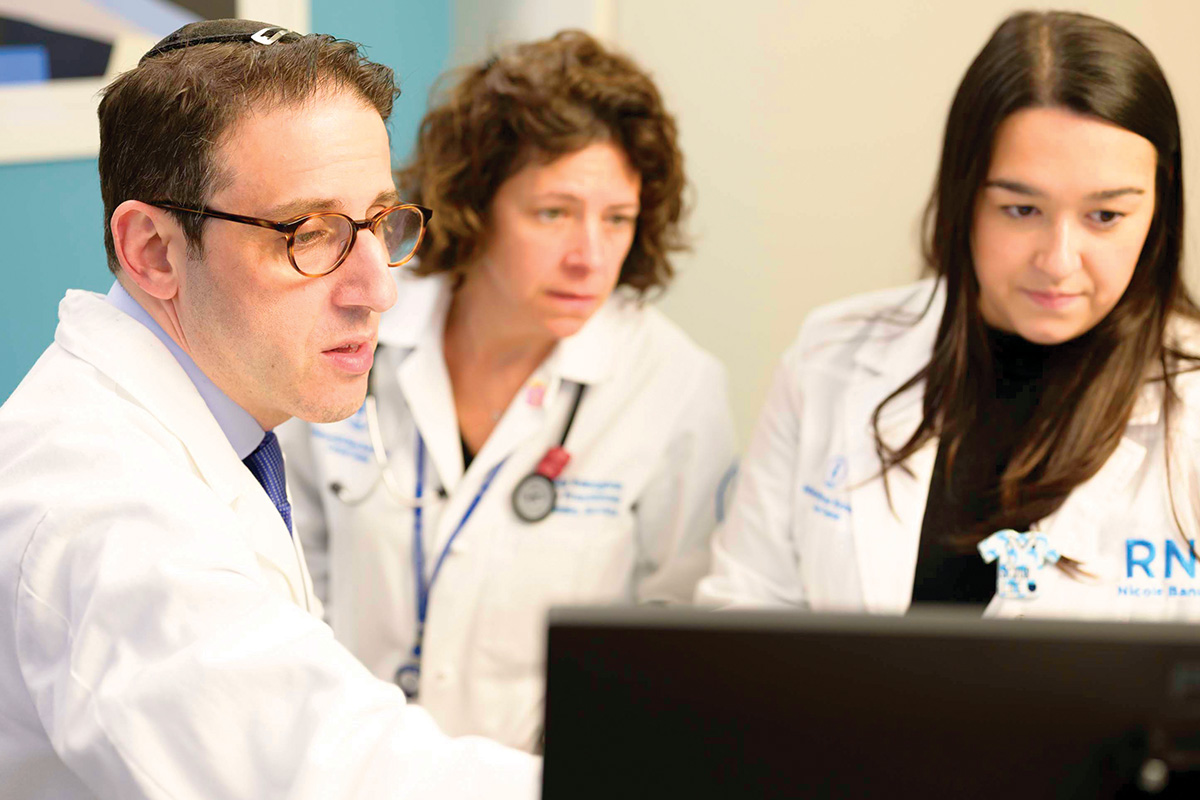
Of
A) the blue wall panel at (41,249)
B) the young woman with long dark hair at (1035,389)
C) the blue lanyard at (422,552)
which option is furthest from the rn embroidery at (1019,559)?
the blue wall panel at (41,249)

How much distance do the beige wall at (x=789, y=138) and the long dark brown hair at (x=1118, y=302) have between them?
0.60 metres

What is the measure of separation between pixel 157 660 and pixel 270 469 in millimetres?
422

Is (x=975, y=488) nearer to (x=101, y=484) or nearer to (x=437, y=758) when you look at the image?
(x=437, y=758)

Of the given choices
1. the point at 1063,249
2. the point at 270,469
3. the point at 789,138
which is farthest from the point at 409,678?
the point at 789,138

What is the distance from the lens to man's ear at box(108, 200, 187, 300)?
1.04 m

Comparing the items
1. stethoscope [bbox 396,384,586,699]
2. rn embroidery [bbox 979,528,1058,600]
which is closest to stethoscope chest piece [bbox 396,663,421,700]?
stethoscope [bbox 396,384,586,699]

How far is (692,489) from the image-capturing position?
1856 mm

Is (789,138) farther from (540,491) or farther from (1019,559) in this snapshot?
(1019,559)

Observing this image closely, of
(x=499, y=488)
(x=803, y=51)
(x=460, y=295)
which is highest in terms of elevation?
(x=803, y=51)

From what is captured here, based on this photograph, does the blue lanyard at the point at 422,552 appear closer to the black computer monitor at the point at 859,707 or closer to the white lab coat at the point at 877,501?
the white lab coat at the point at 877,501

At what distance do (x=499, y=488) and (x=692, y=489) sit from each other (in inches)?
12.9

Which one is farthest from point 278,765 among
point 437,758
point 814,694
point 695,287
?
point 695,287

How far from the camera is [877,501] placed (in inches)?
61.1

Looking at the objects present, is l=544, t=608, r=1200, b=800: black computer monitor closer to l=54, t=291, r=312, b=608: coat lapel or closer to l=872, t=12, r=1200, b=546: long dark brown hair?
l=54, t=291, r=312, b=608: coat lapel
